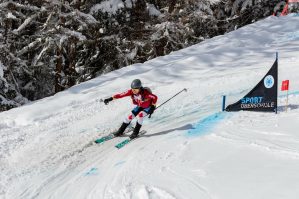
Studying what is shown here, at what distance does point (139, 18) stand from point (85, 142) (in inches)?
501

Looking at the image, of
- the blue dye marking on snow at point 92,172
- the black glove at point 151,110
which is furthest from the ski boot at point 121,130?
the blue dye marking on snow at point 92,172

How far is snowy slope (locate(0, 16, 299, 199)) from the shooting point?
6.36 metres

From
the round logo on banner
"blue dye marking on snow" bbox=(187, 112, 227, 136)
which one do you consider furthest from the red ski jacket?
the round logo on banner

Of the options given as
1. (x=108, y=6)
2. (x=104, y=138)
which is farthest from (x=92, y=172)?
(x=108, y=6)

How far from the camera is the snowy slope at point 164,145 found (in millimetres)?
6355

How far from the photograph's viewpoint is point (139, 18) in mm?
21000

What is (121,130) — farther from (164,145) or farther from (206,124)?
(206,124)

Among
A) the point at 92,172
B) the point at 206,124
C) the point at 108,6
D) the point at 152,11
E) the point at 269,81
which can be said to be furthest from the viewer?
the point at 152,11

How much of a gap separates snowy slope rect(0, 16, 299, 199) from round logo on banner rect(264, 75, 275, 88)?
2.14ft

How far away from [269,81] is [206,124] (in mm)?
1665

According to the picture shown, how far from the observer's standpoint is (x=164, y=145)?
27.2ft

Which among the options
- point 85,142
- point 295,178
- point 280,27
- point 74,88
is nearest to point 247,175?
point 295,178

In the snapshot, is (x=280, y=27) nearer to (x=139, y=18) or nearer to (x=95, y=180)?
(x=139, y=18)

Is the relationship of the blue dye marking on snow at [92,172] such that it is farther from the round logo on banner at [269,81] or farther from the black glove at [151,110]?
the round logo on banner at [269,81]
